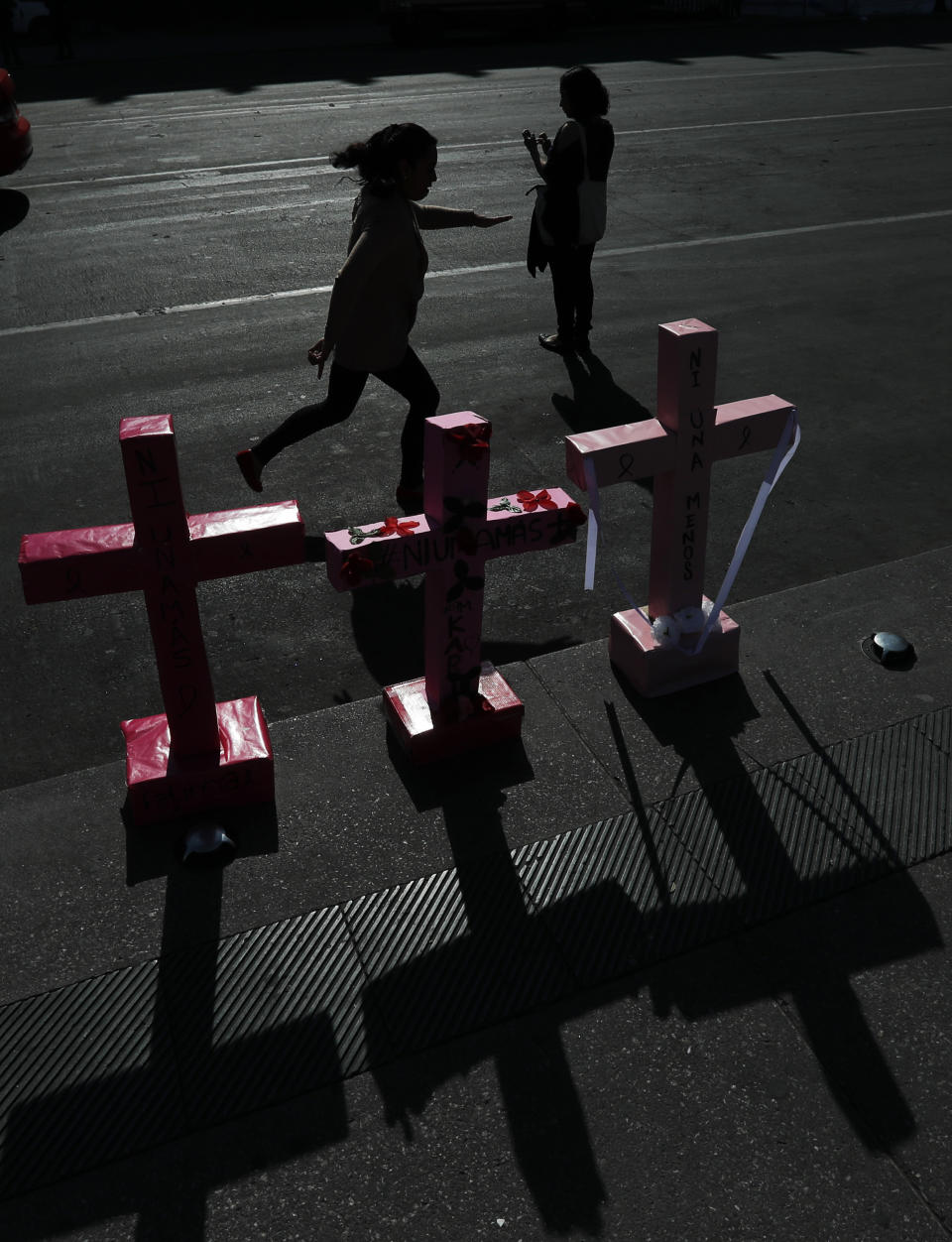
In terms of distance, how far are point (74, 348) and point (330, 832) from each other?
224 inches

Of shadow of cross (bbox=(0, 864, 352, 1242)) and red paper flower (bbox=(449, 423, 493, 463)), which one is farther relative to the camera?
red paper flower (bbox=(449, 423, 493, 463))

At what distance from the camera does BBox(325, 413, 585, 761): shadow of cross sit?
11.5 feet

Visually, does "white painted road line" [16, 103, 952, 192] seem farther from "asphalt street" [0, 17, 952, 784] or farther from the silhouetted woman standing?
the silhouetted woman standing

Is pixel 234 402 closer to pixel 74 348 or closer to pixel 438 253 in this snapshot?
pixel 74 348

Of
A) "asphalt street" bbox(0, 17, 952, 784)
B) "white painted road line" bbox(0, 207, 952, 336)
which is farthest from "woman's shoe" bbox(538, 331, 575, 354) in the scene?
"white painted road line" bbox(0, 207, 952, 336)

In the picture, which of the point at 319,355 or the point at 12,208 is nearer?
the point at 319,355

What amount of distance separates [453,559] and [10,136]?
11.0m

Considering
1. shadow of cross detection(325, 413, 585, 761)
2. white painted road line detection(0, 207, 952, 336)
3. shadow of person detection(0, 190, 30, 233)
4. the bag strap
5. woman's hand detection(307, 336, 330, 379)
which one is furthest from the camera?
shadow of person detection(0, 190, 30, 233)

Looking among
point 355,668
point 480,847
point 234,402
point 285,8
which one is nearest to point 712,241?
point 234,402

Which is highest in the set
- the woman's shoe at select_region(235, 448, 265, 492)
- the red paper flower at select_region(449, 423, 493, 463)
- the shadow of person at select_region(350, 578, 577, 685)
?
the red paper flower at select_region(449, 423, 493, 463)

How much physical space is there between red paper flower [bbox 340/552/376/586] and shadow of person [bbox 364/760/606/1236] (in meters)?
0.88

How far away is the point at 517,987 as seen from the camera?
322cm

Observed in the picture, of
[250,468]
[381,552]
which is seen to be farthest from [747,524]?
[250,468]

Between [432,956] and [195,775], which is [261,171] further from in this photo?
[432,956]
